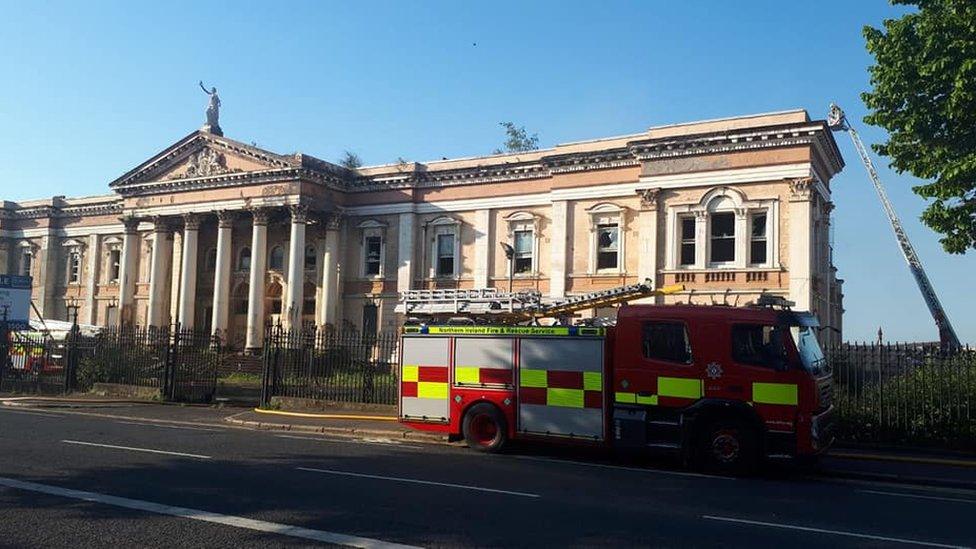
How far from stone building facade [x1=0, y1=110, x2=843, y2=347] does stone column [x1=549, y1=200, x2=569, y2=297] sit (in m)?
0.06

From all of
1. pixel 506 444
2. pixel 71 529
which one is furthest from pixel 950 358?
pixel 71 529

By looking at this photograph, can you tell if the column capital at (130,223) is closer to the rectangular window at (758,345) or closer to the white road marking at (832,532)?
the rectangular window at (758,345)

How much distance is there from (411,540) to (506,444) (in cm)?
695

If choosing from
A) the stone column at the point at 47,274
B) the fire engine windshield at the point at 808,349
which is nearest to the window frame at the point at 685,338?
the fire engine windshield at the point at 808,349

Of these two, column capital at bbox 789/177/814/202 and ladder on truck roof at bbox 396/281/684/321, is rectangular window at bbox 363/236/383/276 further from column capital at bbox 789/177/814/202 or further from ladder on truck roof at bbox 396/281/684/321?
column capital at bbox 789/177/814/202

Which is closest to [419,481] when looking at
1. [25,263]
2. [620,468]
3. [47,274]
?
[620,468]

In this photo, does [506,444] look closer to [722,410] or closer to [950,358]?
[722,410]

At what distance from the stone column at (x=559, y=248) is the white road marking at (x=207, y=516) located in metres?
23.7

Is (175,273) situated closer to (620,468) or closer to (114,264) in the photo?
(114,264)

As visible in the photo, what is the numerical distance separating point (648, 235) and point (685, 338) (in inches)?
688

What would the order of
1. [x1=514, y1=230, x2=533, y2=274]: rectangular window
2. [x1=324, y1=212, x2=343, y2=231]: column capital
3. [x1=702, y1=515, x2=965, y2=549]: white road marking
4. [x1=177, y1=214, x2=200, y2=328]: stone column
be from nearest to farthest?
1. [x1=702, y1=515, x2=965, y2=549]: white road marking
2. [x1=514, y1=230, x2=533, y2=274]: rectangular window
3. [x1=324, y1=212, x2=343, y2=231]: column capital
4. [x1=177, y1=214, x2=200, y2=328]: stone column

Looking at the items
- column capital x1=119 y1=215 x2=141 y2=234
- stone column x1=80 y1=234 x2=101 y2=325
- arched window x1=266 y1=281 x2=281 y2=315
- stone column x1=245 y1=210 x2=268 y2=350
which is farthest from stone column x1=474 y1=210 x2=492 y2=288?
stone column x1=80 y1=234 x2=101 y2=325

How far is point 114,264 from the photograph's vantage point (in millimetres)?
47250

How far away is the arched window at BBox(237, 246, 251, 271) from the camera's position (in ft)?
136
